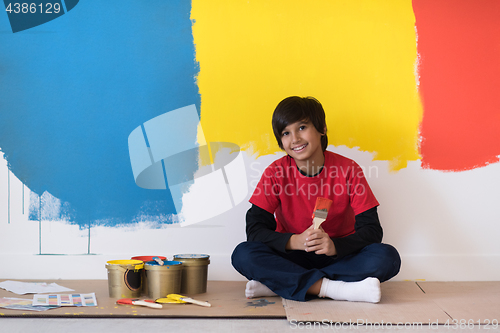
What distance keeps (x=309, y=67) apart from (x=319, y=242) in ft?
2.60

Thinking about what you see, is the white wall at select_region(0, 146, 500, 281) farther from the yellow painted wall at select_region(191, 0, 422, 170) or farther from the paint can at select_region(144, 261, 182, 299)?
the paint can at select_region(144, 261, 182, 299)

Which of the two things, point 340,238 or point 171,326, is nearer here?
point 171,326

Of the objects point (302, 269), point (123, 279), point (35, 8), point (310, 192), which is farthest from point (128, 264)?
point (35, 8)

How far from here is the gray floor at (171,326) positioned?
985 millimetres

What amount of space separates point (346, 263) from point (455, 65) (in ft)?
3.21

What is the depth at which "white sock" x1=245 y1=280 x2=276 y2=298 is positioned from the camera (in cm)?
131

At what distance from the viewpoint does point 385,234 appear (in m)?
1.68

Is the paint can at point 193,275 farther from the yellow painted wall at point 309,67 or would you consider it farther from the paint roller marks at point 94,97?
the yellow painted wall at point 309,67

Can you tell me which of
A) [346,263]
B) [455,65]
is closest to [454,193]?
[455,65]

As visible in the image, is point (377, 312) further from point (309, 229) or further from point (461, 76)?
point (461, 76)

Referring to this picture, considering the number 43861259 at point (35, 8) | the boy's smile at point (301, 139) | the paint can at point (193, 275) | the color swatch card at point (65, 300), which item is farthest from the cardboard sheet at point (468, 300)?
the number 43861259 at point (35, 8)

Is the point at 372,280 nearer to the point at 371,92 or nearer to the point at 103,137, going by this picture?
the point at 371,92

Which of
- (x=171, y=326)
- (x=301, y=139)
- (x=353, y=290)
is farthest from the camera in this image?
(x=301, y=139)

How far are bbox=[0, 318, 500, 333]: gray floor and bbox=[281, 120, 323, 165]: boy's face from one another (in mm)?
570
